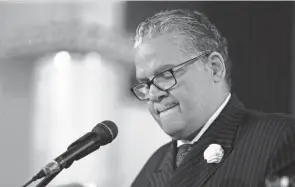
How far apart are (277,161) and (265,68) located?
3.58ft

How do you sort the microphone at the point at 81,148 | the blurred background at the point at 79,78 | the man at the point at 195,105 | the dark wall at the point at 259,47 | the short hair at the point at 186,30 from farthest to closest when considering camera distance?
the blurred background at the point at 79,78
the dark wall at the point at 259,47
the short hair at the point at 186,30
the man at the point at 195,105
the microphone at the point at 81,148

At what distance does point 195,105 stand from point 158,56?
22 centimetres

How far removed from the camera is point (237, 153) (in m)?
1.67

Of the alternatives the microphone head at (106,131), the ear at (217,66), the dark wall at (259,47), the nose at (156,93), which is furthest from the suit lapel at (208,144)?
the dark wall at (259,47)

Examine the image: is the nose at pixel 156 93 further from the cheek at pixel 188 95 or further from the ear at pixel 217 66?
the ear at pixel 217 66

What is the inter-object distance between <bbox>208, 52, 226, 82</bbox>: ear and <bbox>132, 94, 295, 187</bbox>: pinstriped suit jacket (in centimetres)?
11

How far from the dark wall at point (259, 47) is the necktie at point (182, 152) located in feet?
2.52

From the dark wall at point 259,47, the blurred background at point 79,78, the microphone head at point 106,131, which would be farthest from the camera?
the blurred background at point 79,78

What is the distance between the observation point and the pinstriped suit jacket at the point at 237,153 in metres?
1.56

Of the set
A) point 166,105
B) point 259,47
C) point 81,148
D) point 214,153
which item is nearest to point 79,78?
point 259,47

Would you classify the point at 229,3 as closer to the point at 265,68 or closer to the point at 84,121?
the point at 265,68

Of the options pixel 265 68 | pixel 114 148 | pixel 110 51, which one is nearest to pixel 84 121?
pixel 114 148

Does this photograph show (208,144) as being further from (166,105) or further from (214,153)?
(166,105)

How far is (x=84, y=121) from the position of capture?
273 cm
